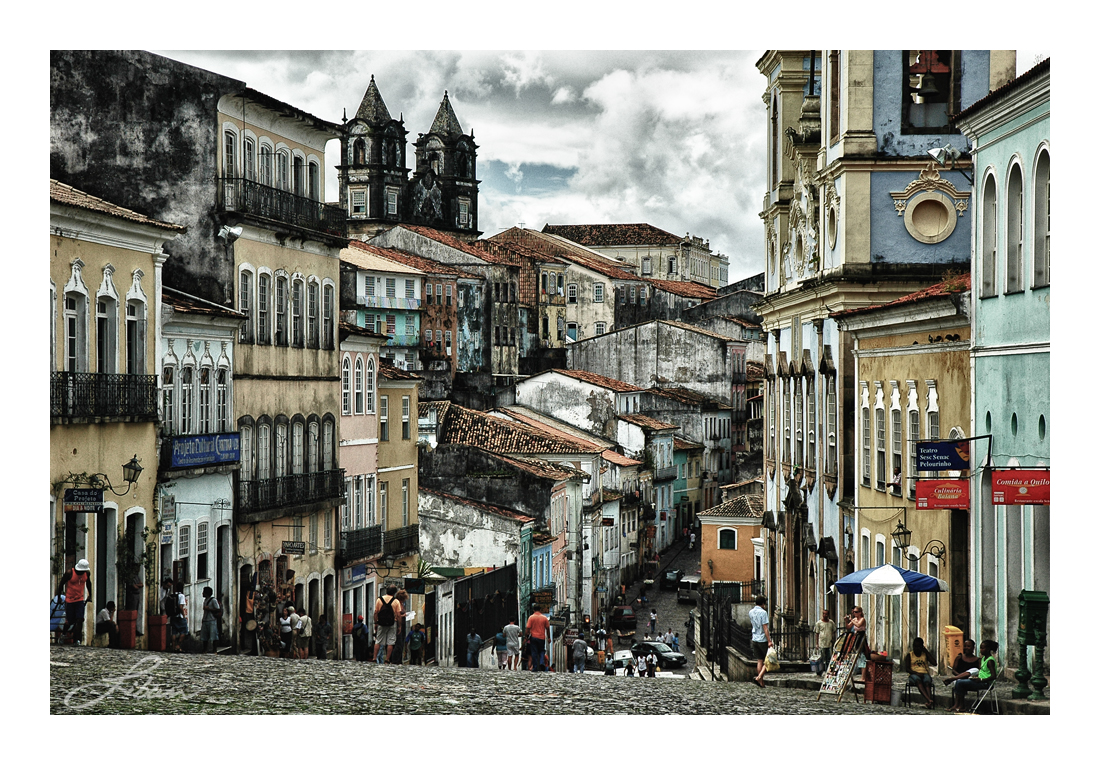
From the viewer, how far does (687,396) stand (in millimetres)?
88250

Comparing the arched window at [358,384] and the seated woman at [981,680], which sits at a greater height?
the arched window at [358,384]

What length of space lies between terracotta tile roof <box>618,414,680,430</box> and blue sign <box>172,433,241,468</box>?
156 feet

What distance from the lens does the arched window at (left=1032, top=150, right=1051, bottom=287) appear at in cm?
2109

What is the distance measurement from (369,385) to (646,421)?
40504 millimetres

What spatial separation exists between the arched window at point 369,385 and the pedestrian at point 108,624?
650 inches

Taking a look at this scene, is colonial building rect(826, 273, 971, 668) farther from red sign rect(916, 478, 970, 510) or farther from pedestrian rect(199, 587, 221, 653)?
pedestrian rect(199, 587, 221, 653)

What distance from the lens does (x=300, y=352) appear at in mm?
36000

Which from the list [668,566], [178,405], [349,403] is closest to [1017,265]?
[178,405]

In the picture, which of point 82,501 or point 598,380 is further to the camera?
point 598,380

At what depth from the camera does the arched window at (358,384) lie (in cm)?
4006

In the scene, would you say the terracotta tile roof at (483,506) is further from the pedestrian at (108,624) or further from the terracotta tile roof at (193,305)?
the pedestrian at (108,624)

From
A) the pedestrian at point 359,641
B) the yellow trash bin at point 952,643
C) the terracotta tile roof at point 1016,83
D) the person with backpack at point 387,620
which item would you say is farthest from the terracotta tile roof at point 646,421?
the terracotta tile roof at point 1016,83

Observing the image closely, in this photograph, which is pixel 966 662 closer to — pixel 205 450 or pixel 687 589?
pixel 205 450
